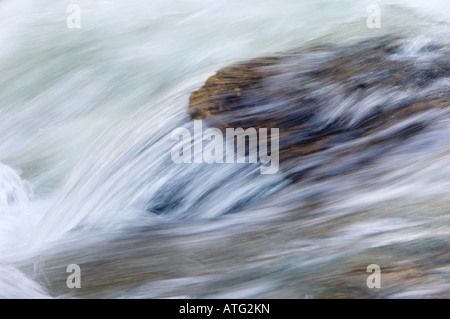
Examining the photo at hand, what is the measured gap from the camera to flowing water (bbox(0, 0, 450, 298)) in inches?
154

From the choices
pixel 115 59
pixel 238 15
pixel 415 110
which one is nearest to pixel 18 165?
pixel 115 59

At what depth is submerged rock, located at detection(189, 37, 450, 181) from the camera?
466cm

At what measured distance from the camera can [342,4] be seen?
639cm

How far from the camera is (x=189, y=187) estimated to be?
15.0ft

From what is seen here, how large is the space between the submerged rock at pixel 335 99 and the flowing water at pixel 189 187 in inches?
1.9

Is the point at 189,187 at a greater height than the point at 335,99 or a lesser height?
lesser

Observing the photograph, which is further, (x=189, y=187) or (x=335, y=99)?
(x=335, y=99)

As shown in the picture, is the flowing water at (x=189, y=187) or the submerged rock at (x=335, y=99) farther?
the submerged rock at (x=335, y=99)

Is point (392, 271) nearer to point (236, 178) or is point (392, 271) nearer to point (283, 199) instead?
point (283, 199)

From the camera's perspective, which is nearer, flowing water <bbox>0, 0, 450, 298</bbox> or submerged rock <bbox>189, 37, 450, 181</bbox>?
flowing water <bbox>0, 0, 450, 298</bbox>

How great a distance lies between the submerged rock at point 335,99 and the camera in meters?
4.66

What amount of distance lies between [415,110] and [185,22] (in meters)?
2.44

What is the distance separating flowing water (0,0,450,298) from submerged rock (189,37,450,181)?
48 millimetres

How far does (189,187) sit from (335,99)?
3.60ft
